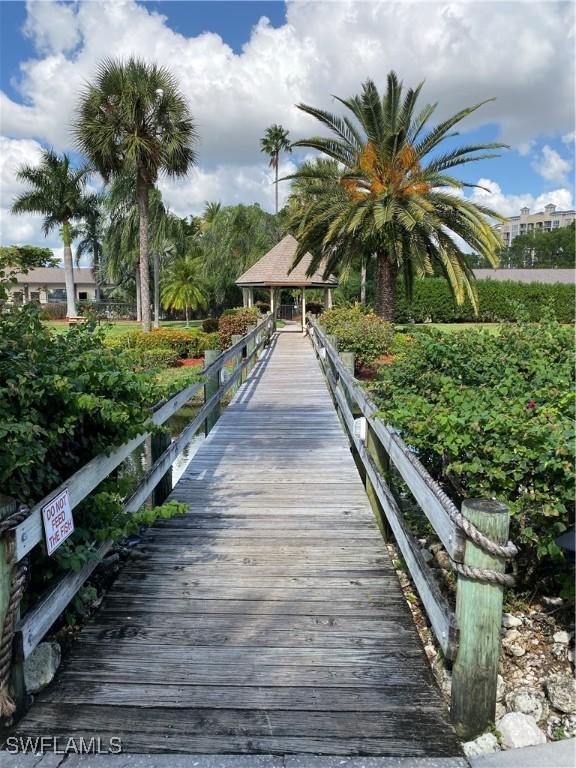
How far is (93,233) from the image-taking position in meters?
45.8

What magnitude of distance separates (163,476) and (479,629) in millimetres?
2905

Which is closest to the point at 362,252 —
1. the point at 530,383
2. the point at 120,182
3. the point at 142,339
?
the point at 142,339

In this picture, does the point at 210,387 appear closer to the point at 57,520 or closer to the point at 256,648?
the point at 256,648

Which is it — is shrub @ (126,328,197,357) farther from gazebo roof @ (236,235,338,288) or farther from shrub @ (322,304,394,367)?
shrub @ (322,304,394,367)

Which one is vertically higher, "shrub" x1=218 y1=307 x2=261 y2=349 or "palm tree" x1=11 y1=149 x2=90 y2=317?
"palm tree" x1=11 y1=149 x2=90 y2=317

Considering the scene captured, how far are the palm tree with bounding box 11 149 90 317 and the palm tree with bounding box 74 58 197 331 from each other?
14.9 m

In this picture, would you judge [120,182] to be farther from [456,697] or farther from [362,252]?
[456,697]

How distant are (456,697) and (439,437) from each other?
1.24 m

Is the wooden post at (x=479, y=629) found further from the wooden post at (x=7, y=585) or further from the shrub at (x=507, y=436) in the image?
the wooden post at (x=7, y=585)

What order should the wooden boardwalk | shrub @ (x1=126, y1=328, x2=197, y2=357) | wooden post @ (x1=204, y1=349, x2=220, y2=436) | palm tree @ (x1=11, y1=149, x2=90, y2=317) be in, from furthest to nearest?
1. palm tree @ (x1=11, y1=149, x2=90, y2=317)
2. shrub @ (x1=126, y1=328, x2=197, y2=357)
3. wooden post @ (x1=204, y1=349, x2=220, y2=436)
4. the wooden boardwalk

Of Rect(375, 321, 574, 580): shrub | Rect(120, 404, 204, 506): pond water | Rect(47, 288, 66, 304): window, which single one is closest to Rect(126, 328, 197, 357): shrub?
Rect(120, 404, 204, 506): pond water

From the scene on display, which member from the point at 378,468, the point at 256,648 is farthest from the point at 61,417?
the point at 378,468

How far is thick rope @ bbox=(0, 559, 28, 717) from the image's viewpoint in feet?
6.93

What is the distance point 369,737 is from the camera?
2.19 m
